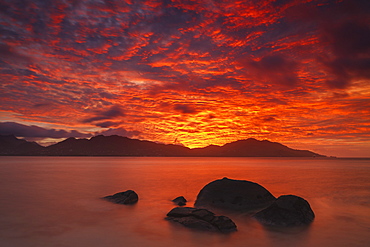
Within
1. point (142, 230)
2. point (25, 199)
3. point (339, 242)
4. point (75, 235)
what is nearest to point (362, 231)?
point (339, 242)

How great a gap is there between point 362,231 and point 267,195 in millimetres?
5277

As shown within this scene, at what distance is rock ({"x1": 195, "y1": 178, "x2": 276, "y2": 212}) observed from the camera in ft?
49.4

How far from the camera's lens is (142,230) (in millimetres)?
11781

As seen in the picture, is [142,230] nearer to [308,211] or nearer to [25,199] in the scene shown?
[308,211]

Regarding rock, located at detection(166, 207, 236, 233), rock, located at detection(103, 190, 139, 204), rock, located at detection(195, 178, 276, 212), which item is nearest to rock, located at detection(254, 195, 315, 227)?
rock, located at detection(195, 178, 276, 212)

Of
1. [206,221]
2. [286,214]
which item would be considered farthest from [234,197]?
[206,221]

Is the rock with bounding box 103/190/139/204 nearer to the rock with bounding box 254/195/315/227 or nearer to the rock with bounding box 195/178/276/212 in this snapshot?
the rock with bounding box 195/178/276/212

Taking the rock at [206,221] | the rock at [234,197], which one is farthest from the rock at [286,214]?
the rock at [206,221]

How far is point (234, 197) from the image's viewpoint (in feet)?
51.1

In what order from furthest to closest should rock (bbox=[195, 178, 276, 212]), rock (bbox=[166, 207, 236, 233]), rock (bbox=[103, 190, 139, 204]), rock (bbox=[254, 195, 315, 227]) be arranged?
1. rock (bbox=[103, 190, 139, 204])
2. rock (bbox=[195, 178, 276, 212])
3. rock (bbox=[254, 195, 315, 227])
4. rock (bbox=[166, 207, 236, 233])

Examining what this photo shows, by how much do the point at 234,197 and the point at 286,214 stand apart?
388 centimetres

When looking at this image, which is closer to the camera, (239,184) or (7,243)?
(7,243)

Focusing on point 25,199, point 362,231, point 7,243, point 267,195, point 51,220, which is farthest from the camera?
point 25,199

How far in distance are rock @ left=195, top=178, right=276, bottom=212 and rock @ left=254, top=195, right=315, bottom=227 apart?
195 centimetres
